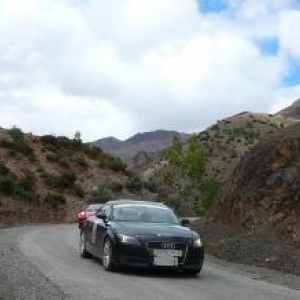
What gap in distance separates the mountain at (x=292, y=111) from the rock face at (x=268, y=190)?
13168 cm

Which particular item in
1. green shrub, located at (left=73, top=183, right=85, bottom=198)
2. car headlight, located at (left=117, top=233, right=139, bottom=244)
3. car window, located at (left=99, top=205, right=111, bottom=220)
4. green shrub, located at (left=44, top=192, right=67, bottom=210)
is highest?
green shrub, located at (left=73, top=183, right=85, bottom=198)

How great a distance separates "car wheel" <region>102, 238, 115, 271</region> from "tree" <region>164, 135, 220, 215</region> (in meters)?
48.5

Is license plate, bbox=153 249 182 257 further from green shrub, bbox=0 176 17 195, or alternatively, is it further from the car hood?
green shrub, bbox=0 176 17 195

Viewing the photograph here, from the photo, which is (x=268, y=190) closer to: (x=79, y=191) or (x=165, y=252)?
(x=165, y=252)

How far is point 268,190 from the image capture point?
936 inches

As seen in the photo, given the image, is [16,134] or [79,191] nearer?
[79,191]

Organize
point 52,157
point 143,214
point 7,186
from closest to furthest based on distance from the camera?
point 143,214 → point 7,186 → point 52,157

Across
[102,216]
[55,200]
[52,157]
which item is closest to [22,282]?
[102,216]

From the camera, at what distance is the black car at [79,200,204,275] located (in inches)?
555

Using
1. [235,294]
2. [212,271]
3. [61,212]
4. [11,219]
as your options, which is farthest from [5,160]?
[235,294]

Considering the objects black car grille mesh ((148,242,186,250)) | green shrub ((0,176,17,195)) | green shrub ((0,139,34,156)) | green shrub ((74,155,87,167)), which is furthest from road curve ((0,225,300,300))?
green shrub ((74,155,87,167))

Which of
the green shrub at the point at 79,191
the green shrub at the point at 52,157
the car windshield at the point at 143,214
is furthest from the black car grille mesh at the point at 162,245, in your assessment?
the green shrub at the point at 52,157

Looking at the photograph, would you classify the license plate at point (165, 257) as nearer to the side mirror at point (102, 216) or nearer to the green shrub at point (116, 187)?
the side mirror at point (102, 216)

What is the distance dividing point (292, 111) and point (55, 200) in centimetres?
12242
